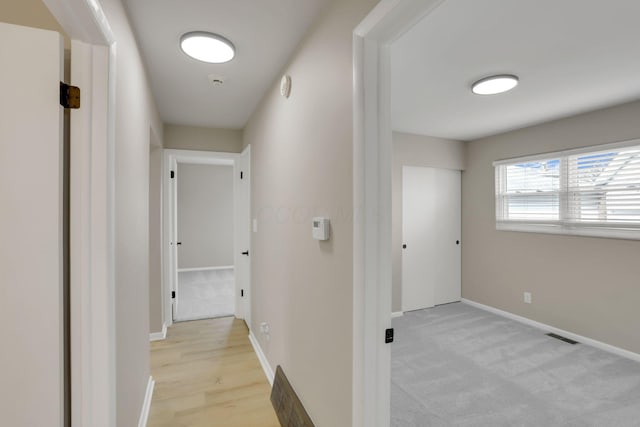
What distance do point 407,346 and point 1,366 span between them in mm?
3059

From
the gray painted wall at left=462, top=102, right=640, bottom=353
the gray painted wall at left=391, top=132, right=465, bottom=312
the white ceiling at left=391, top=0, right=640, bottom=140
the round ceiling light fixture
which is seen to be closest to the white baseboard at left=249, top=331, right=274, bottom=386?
the gray painted wall at left=391, top=132, right=465, bottom=312

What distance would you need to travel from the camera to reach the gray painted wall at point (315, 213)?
4.29ft

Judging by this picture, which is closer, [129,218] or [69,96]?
[69,96]

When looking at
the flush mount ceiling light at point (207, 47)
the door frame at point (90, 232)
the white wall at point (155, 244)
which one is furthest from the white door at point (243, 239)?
the door frame at point (90, 232)

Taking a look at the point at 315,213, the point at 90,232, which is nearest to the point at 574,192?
the point at 315,213

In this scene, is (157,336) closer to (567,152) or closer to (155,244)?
(155,244)

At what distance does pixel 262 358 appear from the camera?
270 cm

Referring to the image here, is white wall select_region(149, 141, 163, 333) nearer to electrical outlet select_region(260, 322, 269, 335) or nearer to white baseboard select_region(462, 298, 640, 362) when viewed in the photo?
electrical outlet select_region(260, 322, 269, 335)

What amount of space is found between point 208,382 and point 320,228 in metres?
1.82

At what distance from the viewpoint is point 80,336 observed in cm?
108

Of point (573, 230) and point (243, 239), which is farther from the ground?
point (573, 230)

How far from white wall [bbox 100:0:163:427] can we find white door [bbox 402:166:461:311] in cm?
325

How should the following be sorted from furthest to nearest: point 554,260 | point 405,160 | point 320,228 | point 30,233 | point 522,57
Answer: point 405,160 < point 554,260 < point 522,57 < point 320,228 < point 30,233

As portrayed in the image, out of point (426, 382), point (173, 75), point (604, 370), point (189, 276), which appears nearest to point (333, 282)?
point (426, 382)
